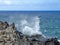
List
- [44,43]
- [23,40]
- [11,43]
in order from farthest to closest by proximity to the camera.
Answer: [44,43], [23,40], [11,43]

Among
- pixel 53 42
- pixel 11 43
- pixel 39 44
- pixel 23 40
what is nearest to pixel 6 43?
pixel 11 43

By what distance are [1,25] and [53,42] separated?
257 cm

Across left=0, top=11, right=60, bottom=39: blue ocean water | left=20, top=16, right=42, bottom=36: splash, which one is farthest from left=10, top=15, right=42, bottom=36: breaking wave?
left=0, top=11, right=60, bottom=39: blue ocean water

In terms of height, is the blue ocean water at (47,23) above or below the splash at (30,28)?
below

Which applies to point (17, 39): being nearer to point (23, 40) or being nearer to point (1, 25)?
point (23, 40)

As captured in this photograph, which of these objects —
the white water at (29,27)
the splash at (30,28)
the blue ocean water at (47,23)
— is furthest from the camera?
the blue ocean water at (47,23)

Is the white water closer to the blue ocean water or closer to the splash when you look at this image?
the splash

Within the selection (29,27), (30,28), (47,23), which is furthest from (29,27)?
(47,23)

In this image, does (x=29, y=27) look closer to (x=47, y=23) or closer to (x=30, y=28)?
(x=30, y=28)

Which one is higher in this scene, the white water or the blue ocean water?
the white water

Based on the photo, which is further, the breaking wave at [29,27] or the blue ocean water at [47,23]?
the blue ocean water at [47,23]

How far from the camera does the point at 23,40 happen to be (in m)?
10.4

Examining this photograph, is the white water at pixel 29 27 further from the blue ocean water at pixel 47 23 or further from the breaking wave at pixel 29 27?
the blue ocean water at pixel 47 23

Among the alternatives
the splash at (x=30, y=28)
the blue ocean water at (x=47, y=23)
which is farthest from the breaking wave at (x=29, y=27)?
the blue ocean water at (x=47, y=23)
